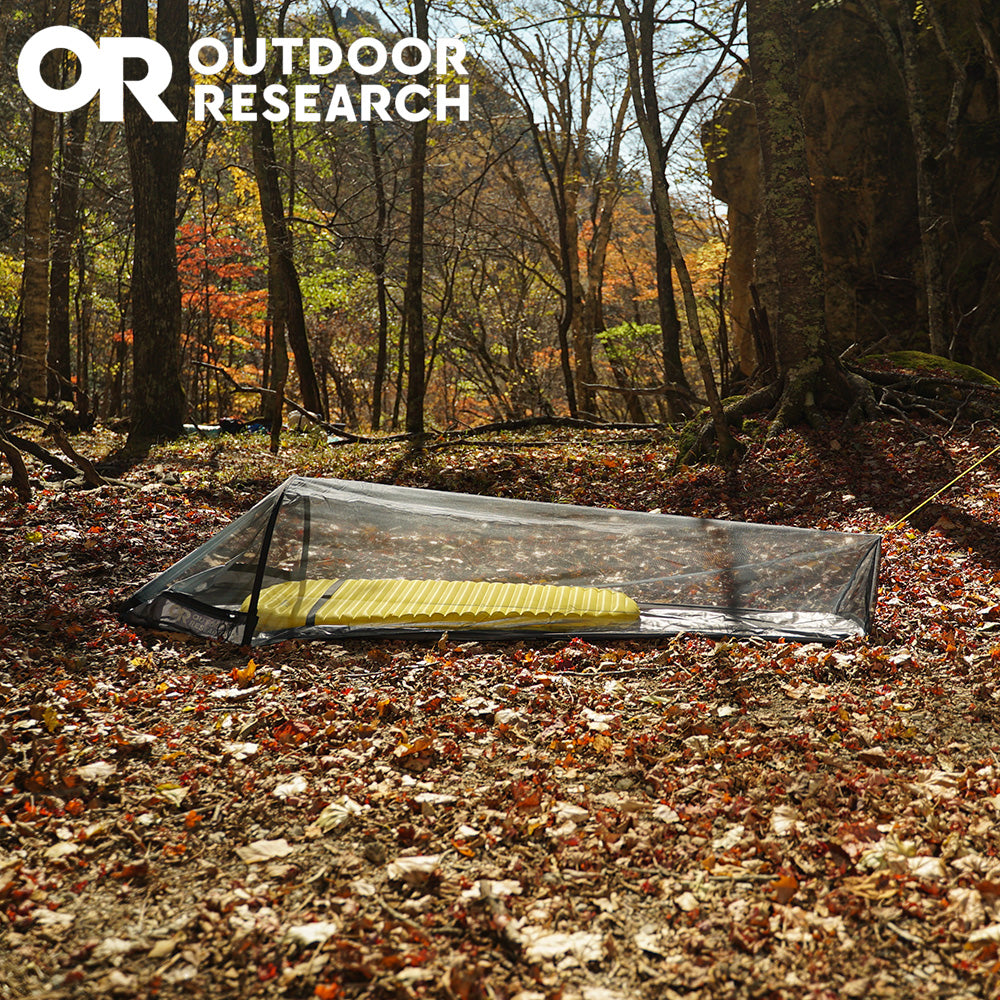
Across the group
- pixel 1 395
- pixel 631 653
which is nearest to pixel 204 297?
pixel 1 395

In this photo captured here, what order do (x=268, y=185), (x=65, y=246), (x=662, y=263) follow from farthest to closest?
(x=65, y=246)
(x=662, y=263)
(x=268, y=185)

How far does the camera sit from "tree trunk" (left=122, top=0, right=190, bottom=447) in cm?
1006

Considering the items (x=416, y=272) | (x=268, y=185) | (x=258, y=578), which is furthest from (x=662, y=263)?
(x=258, y=578)

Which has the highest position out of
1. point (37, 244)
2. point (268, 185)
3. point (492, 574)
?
point (268, 185)

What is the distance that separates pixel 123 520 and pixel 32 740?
3.42 meters

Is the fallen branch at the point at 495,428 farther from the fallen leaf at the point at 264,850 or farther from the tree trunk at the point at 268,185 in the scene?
the fallen leaf at the point at 264,850

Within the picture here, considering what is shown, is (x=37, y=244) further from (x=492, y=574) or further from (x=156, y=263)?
(x=492, y=574)

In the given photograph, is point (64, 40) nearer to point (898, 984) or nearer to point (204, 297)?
point (204, 297)

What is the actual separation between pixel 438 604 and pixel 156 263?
7.78m

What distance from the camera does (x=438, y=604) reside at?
14.5ft

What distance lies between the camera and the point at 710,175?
51.6 feet

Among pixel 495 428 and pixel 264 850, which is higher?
pixel 495 428

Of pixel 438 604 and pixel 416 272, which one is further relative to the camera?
pixel 416 272

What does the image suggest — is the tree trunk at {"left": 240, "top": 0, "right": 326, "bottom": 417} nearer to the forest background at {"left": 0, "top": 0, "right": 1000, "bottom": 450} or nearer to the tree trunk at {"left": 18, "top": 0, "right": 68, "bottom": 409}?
the forest background at {"left": 0, "top": 0, "right": 1000, "bottom": 450}
